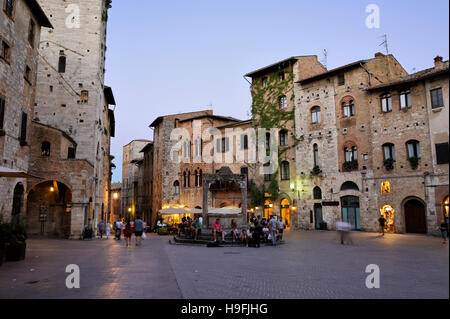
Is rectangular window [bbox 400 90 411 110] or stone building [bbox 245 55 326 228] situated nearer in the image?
rectangular window [bbox 400 90 411 110]

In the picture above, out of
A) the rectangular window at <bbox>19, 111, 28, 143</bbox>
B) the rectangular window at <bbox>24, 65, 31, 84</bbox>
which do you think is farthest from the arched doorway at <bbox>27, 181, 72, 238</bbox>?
the rectangular window at <bbox>24, 65, 31, 84</bbox>

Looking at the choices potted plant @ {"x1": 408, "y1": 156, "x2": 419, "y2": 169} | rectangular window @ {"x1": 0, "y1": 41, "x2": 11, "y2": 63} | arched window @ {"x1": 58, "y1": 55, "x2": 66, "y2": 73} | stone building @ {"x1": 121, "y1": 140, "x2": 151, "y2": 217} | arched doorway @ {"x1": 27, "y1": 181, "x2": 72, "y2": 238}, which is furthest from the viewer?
stone building @ {"x1": 121, "y1": 140, "x2": 151, "y2": 217}

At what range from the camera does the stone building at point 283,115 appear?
33.0m

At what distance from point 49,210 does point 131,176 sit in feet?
126

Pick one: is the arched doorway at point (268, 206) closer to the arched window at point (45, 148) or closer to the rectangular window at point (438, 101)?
the arched window at point (45, 148)

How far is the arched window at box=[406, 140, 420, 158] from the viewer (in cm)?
2355

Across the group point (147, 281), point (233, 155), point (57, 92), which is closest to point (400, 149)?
point (233, 155)

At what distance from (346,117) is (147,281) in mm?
25499

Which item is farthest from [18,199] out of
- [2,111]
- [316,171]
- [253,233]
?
[316,171]

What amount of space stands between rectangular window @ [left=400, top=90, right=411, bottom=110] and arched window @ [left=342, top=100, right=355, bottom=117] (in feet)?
14.1

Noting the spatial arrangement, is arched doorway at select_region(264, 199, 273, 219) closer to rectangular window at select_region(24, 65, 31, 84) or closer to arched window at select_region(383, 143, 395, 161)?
arched window at select_region(383, 143, 395, 161)

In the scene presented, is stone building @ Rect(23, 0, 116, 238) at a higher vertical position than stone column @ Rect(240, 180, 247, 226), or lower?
higher

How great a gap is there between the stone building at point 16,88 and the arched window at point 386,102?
24674mm

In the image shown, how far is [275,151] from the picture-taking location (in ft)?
112
